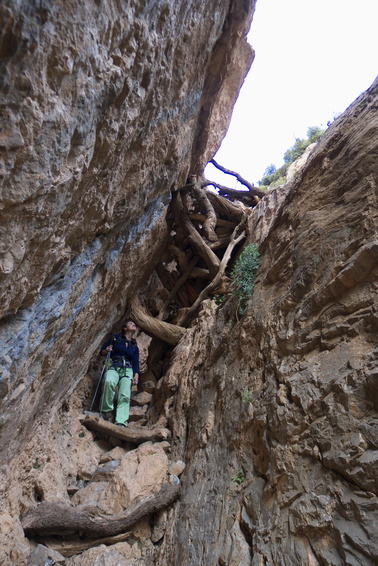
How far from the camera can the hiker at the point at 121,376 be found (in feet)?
19.4

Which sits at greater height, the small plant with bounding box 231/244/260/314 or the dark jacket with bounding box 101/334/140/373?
the small plant with bounding box 231/244/260/314

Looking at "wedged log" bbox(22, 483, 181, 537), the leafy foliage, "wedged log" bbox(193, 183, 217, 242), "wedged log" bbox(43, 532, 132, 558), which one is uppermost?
the leafy foliage

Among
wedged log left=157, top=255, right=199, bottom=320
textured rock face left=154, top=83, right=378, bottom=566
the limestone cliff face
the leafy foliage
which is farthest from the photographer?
the leafy foliage

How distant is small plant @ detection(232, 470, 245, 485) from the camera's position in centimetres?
334

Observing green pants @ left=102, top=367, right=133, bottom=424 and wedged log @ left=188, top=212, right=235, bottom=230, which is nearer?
green pants @ left=102, top=367, right=133, bottom=424

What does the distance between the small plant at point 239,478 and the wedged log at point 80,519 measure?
3.83 feet

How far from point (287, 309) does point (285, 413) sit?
1.17 metres

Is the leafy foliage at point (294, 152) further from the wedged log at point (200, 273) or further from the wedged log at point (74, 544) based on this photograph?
the wedged log at point (74, 544)

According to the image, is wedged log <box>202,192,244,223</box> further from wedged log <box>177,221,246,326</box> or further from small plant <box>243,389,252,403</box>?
small plant <box>243,389,252,403</box>

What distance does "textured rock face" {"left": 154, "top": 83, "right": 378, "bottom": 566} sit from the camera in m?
2.36

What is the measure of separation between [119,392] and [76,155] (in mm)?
4526

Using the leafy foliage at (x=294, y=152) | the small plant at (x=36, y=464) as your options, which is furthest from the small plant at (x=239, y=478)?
the leafy foliage at (x=294, y=152)

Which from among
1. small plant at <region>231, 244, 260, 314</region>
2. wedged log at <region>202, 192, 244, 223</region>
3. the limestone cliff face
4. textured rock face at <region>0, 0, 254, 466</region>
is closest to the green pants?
the limestone cliff face

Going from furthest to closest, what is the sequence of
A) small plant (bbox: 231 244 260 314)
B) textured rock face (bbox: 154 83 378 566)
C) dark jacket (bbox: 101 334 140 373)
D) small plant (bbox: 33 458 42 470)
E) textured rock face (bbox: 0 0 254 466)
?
dark jacket (bbox: 101 334 140 373), small plant (bbox: 231 244 260 314), small plant (bbox: 33 458 42 470), textured rock face (bbox: 154 83 378 566), textured rock face (bbox: 0 0 254 466)
